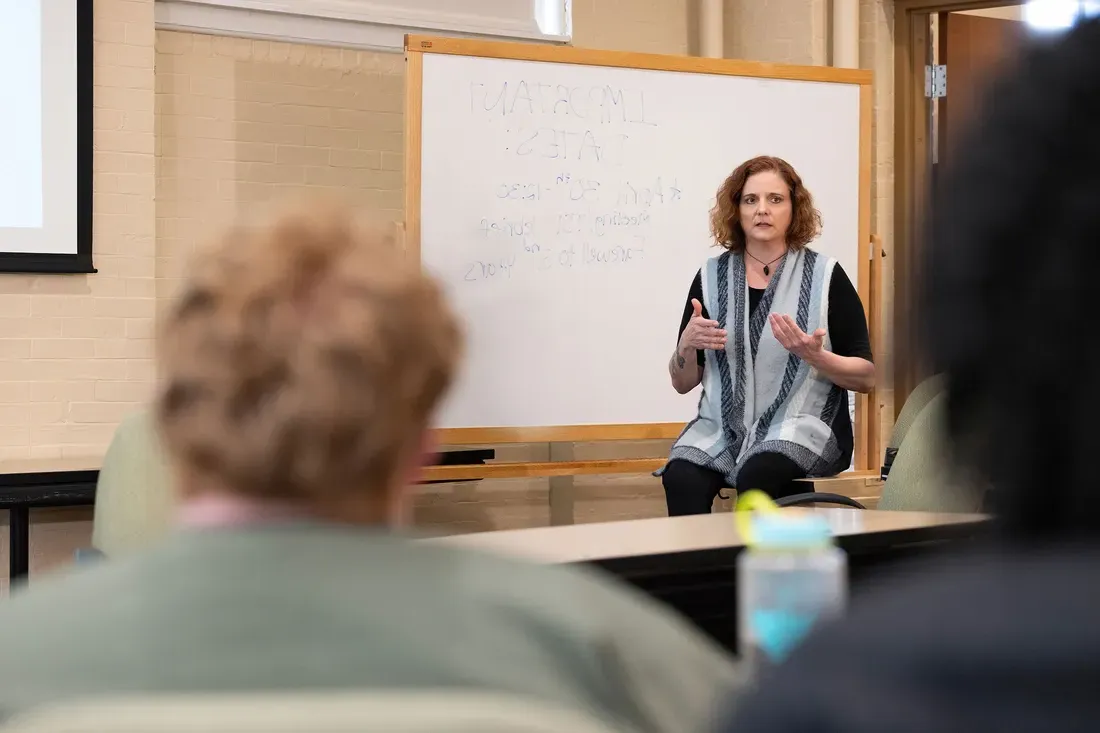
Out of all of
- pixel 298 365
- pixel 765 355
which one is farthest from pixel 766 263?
pixel 298 365

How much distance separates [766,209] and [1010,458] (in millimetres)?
2907

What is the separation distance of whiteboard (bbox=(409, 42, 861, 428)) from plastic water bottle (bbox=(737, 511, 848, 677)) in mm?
2474

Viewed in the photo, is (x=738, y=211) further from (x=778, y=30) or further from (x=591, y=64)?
(x=778, y=30)

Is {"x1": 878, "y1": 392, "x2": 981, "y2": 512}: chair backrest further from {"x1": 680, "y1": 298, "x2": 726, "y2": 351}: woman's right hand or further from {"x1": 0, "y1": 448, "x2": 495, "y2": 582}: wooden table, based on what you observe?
{"x1": 0, "y1": 448, "x2": 495, "y2": 582}: wooden table

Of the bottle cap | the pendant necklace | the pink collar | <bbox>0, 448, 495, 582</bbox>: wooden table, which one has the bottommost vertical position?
<bbox>0, 448, 495, 582</bbox>: wooden table

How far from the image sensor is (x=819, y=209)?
4.03 m

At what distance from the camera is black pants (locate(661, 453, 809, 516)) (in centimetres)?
319

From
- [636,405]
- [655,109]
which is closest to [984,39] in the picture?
[655,109]

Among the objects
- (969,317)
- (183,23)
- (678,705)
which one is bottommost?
(678,705)

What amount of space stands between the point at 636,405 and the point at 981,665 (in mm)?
3461

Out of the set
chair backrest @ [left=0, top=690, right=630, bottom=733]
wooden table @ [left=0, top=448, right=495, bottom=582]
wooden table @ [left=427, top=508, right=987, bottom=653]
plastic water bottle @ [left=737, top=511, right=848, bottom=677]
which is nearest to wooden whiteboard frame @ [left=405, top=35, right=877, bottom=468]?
wooden table @ [left=0, top=448, right=495, bottom=582]

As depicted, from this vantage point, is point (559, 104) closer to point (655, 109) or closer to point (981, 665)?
point (655, 109)

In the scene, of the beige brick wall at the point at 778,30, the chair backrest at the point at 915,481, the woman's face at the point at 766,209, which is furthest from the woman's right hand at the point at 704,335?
the beige brick wall at the point at 778,30

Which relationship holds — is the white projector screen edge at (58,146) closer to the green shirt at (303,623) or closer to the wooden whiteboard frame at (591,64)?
the wooden whiteboard frame at (591,64)
